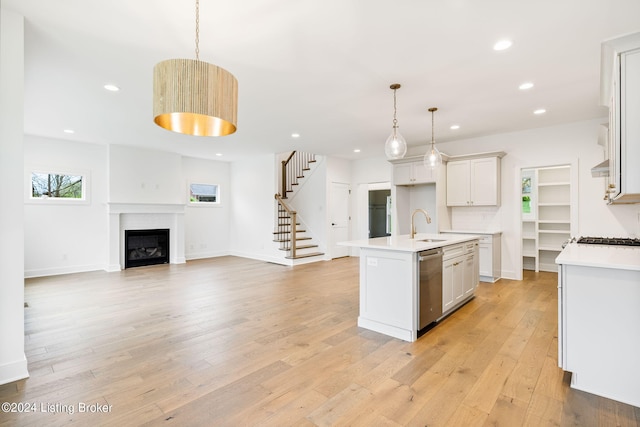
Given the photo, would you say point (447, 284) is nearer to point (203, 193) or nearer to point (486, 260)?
point (486, 260)

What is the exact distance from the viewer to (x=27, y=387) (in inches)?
88.0

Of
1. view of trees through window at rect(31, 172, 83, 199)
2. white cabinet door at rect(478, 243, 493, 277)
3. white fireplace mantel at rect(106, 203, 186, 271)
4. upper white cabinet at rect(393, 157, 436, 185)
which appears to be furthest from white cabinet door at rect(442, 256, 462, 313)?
view of trees through window at rect(31, 172, 83, 199)

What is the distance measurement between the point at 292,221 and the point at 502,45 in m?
5.45

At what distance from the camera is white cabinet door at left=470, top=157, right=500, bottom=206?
5570 mm

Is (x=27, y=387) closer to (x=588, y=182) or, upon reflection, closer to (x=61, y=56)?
(x=61, y=56)

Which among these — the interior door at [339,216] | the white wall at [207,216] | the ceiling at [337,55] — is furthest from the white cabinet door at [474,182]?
the white wall at [207,216]

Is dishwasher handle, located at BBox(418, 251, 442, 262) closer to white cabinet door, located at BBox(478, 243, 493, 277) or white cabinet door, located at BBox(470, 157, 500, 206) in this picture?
white cabinet door, located at BBox(478, 243, 493, 277)

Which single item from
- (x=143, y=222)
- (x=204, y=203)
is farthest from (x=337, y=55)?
(x=204, y=203)

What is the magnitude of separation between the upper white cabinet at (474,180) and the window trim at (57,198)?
7.57 metres

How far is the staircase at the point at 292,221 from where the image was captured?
24.5 feet

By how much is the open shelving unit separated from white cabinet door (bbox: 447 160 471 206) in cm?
171

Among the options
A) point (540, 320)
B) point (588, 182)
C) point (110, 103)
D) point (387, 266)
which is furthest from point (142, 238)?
point (588, 182)

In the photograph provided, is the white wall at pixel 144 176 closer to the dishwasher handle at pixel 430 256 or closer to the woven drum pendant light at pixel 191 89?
the woven drum pendant light at pixel 191 89

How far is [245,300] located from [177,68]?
3.41 metres
